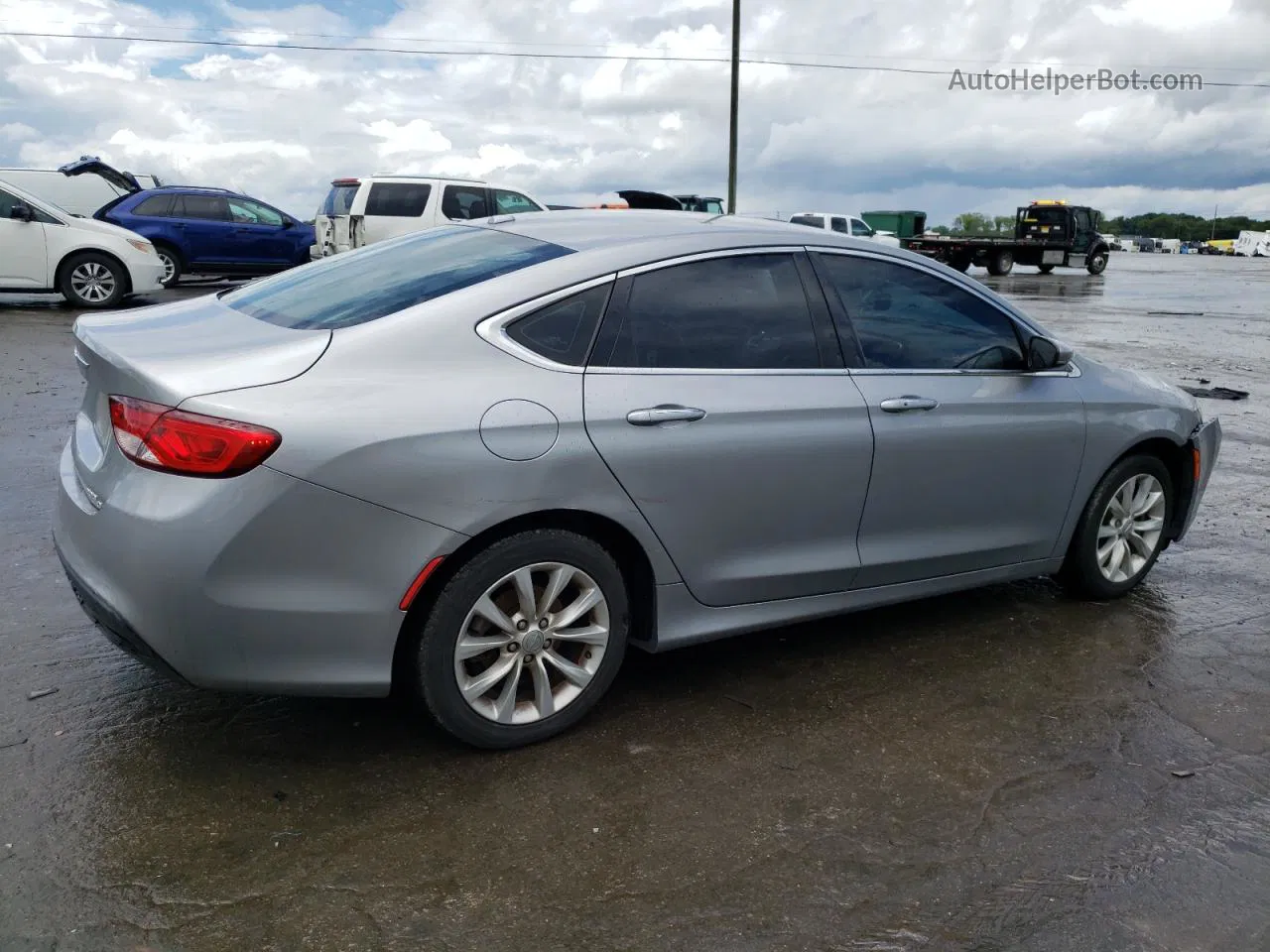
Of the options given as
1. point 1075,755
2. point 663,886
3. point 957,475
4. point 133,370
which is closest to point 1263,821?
point 1075,755

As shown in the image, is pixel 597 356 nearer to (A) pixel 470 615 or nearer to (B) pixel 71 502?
(A) pixel 470 615

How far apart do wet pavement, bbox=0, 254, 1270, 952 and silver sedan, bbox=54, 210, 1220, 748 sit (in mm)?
298

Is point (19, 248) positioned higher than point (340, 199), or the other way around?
point (340, 199)

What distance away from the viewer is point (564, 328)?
3393mm

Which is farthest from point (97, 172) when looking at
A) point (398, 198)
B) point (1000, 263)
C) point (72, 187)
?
point (1000, 263)

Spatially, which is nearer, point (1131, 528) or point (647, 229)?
point (647, 229)

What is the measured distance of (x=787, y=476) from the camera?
3703mm

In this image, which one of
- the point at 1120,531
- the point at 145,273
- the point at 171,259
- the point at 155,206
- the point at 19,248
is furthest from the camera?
the point at 171,259

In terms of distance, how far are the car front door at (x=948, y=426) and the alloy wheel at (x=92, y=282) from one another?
41.9 ft

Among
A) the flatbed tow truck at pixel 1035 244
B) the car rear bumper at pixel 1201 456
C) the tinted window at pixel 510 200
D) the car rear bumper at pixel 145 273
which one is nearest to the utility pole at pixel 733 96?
the flatbed tow truck at pixel 1035 244

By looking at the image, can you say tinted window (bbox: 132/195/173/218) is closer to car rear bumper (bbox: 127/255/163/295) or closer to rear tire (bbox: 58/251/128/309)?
car rear bumper (bbox: 127/255/163/295)

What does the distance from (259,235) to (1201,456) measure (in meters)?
16.8

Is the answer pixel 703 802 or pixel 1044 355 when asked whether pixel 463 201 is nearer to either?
pixel 1044 355

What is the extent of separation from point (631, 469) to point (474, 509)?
1.71 ft
